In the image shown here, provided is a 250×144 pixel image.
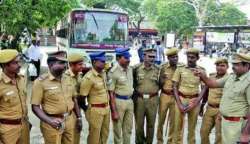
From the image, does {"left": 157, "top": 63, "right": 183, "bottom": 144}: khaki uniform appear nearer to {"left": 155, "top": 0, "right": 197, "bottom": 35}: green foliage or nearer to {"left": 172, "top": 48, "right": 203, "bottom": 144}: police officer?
{"left": 172, "top": 48, "right": 203, "bottom": 144}: police officer

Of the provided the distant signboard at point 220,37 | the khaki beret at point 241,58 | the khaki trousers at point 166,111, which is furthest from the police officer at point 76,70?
the distant signboard at point 220,37

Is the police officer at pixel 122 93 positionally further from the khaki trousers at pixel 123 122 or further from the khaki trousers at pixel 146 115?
the khaki trousers at pixel 146 115

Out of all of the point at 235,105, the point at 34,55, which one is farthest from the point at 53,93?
the point at 34,55

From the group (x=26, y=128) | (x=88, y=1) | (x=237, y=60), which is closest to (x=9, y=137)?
(x=26, y=128)

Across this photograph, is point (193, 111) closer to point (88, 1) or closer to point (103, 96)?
point (103, 96)

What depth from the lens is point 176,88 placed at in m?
7.34

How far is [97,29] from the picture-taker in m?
17.9

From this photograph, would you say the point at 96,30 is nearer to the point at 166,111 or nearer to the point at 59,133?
the point at 166,111

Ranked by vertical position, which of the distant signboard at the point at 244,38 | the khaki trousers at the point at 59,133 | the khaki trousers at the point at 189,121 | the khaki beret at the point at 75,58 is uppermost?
the khaki beret at the point at 75,58

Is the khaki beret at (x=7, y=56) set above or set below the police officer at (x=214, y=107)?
above

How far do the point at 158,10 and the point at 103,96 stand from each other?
4757 cm

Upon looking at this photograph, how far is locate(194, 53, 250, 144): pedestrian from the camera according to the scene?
547 centimetres

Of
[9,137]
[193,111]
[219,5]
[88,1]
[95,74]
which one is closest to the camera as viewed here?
[9,137]

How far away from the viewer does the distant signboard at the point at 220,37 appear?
27214 mm
